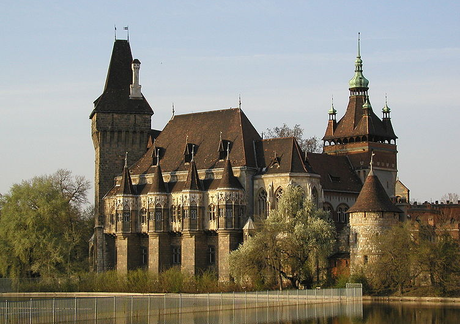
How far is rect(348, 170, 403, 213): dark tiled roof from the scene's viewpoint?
84625 millimetres

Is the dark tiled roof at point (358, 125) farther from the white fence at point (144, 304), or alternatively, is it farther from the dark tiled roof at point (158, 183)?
the white fence at point (144, 304)

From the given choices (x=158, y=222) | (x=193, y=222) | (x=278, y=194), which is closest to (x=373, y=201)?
(x=278, y=194)

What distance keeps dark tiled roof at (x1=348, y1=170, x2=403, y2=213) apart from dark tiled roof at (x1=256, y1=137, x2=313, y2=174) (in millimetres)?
6511

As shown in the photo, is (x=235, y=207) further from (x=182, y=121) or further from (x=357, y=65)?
(x=357, y=65)

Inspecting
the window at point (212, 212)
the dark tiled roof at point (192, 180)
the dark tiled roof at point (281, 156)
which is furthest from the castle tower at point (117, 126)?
the dark tiled roof at point (281, 156)

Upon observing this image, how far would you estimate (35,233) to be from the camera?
324 feet

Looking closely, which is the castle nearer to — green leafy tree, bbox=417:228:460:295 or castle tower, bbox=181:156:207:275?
castle tower, bbox=181:156:207:275

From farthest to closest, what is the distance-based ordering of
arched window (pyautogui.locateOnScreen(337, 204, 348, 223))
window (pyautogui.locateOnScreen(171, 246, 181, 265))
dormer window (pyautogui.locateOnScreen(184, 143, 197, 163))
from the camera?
dormer window (pyautogui.locateOnScreen(184, 143, 197, 163)), arched window (pyautogui.locateOnScreen(337, 204, 348, 223)), window (pyautogui.locateOnScreen(171, 246, 181, 265))

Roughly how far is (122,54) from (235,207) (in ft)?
78.4

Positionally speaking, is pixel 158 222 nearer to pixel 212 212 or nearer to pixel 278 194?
pixel 212 212

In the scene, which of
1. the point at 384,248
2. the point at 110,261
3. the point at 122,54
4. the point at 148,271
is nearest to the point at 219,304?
the point at 384,248

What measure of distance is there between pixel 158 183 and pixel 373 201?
20.7 meters

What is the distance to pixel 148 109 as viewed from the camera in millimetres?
105188

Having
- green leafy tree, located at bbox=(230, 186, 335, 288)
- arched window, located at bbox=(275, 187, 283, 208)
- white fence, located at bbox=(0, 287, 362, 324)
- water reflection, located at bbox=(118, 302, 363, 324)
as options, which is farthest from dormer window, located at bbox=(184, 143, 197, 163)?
water reflection, located at bbox=(118, 302, 363, 324)
